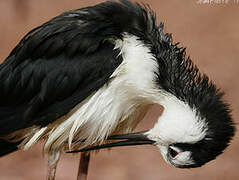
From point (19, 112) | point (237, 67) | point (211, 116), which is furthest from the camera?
point (237, 67)

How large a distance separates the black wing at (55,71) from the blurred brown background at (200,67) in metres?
1.97

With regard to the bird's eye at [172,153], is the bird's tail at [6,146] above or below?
below

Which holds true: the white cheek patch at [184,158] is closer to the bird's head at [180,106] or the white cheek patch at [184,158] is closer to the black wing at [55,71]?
the bird's head at [180,106]

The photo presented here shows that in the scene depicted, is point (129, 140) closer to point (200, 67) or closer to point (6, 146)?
point (6, 146)

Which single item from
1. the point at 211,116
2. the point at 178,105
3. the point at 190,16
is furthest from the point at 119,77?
the point at 190,16

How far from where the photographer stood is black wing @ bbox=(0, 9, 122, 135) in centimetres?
271

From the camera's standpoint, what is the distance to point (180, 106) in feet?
8.83

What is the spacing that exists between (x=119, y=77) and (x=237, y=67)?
2404mm

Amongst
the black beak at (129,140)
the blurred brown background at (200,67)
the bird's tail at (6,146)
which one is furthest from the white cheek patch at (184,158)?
the blurred brown background at (200,67)

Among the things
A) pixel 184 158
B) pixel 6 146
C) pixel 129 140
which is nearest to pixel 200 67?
pixel 129 140

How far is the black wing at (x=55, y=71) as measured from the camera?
2.71 meters

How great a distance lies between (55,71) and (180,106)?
2.23 feet

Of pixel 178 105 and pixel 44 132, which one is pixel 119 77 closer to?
pixel 178 105

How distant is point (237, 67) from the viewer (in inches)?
192
